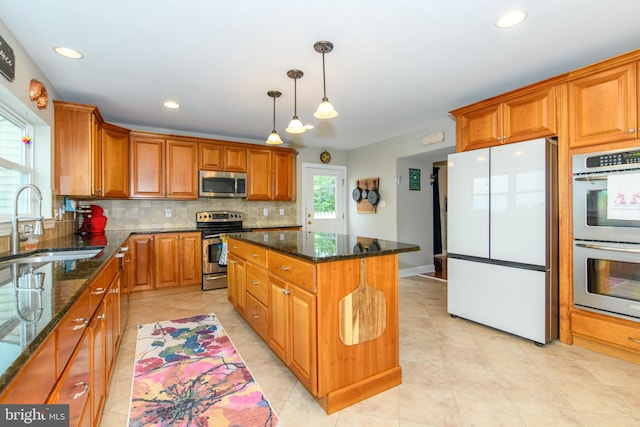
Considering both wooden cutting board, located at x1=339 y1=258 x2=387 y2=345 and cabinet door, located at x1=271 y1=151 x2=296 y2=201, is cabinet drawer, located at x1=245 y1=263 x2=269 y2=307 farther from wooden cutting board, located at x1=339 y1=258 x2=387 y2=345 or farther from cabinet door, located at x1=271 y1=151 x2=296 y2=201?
cabinet door, located at x1=271 y1=151 x2=296 y2=201

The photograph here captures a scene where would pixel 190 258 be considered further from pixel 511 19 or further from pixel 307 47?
pixel 511 19

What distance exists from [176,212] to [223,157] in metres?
1.09

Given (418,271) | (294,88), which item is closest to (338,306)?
(294,88)

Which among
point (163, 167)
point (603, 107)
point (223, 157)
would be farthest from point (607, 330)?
point (163, 167)

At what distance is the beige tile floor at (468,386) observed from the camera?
1.68 m

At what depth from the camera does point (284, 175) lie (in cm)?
521

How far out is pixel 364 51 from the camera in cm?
232

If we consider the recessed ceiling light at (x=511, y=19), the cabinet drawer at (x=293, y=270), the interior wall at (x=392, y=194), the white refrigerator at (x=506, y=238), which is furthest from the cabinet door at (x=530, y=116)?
the cabinet drawer at (x=293, y=270)

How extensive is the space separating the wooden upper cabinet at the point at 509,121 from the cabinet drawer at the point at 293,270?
7.43 feet

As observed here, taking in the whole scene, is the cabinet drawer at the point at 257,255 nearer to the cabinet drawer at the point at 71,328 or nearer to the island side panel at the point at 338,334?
the island side panel at the point at 338,334

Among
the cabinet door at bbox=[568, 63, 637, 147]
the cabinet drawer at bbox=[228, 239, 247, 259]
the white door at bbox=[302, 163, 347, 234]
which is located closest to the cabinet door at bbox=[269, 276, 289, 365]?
the cabinet drawer at bbox=[228, 239, 247, 259]

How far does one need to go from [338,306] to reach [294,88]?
2176 mm

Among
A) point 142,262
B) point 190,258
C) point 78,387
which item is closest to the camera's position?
point 78,387

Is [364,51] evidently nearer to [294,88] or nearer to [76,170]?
[294,88]
